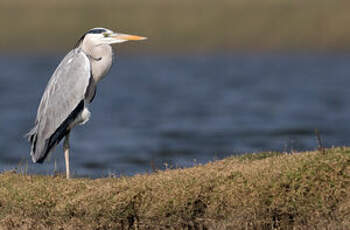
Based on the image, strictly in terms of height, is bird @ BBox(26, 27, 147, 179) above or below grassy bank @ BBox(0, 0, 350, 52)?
below

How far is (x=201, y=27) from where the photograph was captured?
28.8 meters

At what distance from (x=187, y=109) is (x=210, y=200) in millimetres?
13662

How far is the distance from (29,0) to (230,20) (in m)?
8.50

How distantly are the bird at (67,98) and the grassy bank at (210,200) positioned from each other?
122 cm

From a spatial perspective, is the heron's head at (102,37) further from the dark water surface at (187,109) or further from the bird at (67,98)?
the dark water surface at (187,109)

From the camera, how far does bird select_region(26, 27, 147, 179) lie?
287 inches

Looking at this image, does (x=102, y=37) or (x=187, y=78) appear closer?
(x=102, y=37)

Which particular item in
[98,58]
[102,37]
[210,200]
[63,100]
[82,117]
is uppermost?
[102,37]

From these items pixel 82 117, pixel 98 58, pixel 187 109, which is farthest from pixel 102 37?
pixel 187 109

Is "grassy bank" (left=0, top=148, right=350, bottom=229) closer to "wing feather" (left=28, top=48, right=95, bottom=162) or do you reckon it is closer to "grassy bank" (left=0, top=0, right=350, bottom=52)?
"wing feather" (left=28, top=48, right=95, bottom=162)

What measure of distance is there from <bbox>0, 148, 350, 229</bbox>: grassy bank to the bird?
48.0 inches

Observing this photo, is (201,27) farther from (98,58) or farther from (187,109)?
(98,58)

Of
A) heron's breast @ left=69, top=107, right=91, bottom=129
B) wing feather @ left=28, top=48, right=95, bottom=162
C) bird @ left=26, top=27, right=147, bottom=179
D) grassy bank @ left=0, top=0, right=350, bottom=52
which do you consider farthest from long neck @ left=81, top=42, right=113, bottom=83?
grassy bank @ left=0, top=0, right=350, bottom=52

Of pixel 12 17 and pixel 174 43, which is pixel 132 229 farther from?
pixel 12 17
